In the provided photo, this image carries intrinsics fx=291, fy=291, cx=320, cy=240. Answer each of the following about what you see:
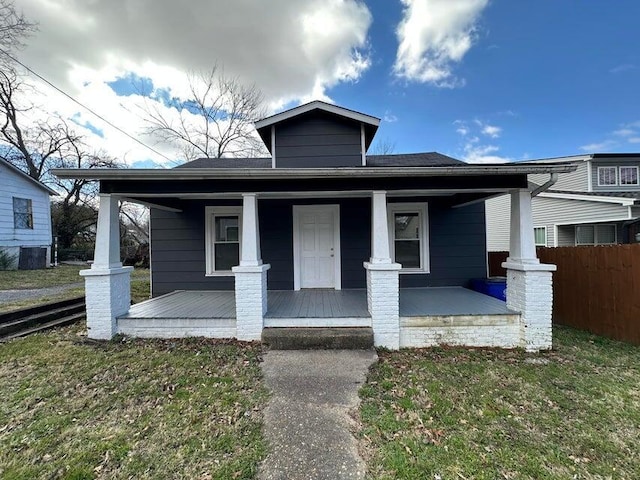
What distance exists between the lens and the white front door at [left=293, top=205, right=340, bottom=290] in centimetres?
664

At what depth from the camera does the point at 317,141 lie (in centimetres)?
631

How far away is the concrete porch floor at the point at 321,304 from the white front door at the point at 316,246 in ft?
1.13

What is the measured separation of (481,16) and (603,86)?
979cm

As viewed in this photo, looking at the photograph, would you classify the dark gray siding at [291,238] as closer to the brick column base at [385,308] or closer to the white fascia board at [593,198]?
the brick column base at [385,308]

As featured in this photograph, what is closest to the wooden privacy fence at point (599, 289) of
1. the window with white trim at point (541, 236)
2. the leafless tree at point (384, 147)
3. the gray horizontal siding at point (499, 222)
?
the window with white trim at point (541, 236)

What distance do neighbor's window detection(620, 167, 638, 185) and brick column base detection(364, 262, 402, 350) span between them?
15.7 metres

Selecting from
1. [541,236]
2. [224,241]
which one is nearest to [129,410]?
[224,241]

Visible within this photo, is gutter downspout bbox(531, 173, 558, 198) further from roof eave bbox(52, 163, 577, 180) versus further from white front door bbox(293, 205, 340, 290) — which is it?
white front door bbox(293, 205, 340, 290)

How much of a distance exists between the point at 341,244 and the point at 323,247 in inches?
16.6

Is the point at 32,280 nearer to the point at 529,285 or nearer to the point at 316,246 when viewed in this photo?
the point at 316,246

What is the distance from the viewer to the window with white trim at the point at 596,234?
39.1 ft

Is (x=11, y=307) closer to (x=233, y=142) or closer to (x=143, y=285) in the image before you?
(x=143, y=285)

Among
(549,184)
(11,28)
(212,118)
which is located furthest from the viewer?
(212,118)

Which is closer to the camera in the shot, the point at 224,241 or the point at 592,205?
the point at 224,241
